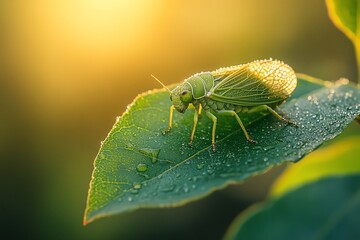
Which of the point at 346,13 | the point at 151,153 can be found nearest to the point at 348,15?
the point at 346,13

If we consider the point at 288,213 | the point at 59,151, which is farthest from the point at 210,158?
the point at 59,151

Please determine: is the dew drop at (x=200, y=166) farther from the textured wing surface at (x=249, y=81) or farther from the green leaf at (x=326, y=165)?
the textured wing surface at (x=249, y=81)

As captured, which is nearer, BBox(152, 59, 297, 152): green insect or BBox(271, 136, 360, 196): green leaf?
BBox(271, 136, 360, 196): green leaf

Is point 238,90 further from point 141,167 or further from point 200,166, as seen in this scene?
point 141,167

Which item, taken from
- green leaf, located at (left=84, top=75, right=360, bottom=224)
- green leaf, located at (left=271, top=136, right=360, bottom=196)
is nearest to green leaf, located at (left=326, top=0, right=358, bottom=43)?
green leaf, located at (left=84, top=75, right=360, bottom=224)

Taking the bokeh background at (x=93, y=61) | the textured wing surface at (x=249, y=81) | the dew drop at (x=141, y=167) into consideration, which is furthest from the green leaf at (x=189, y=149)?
the bokeh background at (x=93, y=61)

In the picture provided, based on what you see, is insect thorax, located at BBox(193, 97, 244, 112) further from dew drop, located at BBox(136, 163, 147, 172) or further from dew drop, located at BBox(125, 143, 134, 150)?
dew drop, located at BBox(136, 163, 147, 172)
